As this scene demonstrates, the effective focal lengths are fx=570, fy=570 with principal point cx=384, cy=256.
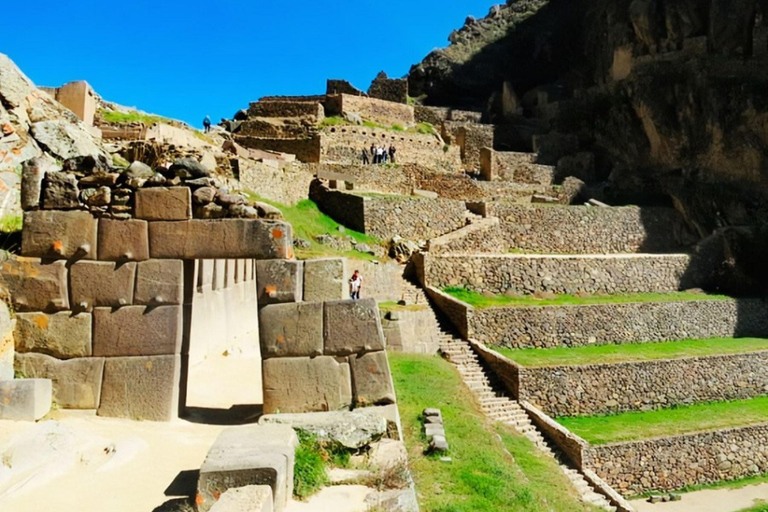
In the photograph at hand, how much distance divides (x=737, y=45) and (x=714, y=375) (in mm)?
23173

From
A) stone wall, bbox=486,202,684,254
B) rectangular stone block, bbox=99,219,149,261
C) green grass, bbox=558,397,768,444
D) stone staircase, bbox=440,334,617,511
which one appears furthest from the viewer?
stone wall, bbox=486,202,684,254

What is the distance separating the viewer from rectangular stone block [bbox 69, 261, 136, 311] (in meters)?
6.98

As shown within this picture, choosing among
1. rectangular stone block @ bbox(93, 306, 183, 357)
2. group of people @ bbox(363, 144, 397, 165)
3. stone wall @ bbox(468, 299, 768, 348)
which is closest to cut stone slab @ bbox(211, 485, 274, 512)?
rectangular stone block @ bbox(93, 306, 183, 357)

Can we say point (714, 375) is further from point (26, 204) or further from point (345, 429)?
point (26, 204)

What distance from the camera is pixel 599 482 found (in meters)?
13.1

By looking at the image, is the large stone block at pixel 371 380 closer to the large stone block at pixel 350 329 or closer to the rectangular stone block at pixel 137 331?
the large stone block at pixel 350 329

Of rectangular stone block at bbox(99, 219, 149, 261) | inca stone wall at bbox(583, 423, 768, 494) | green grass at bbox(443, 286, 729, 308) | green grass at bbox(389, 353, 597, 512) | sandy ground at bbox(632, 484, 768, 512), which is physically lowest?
sandy ground at bbox(632, 484, 768, 512)

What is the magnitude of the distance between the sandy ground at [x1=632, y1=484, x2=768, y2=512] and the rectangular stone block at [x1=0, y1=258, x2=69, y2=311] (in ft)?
42.4

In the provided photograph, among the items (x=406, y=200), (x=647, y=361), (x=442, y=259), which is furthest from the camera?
(x=406, y=200)

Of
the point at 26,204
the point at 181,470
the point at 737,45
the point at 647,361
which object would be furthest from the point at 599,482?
the point at 737,45

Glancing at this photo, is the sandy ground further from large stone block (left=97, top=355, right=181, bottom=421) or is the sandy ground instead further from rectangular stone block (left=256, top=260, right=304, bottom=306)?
large stone block (left=97, top=355, right=181, bottom=421)

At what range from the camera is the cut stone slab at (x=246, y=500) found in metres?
4.07

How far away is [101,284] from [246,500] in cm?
399

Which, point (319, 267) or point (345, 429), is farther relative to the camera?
point (319, 267)
